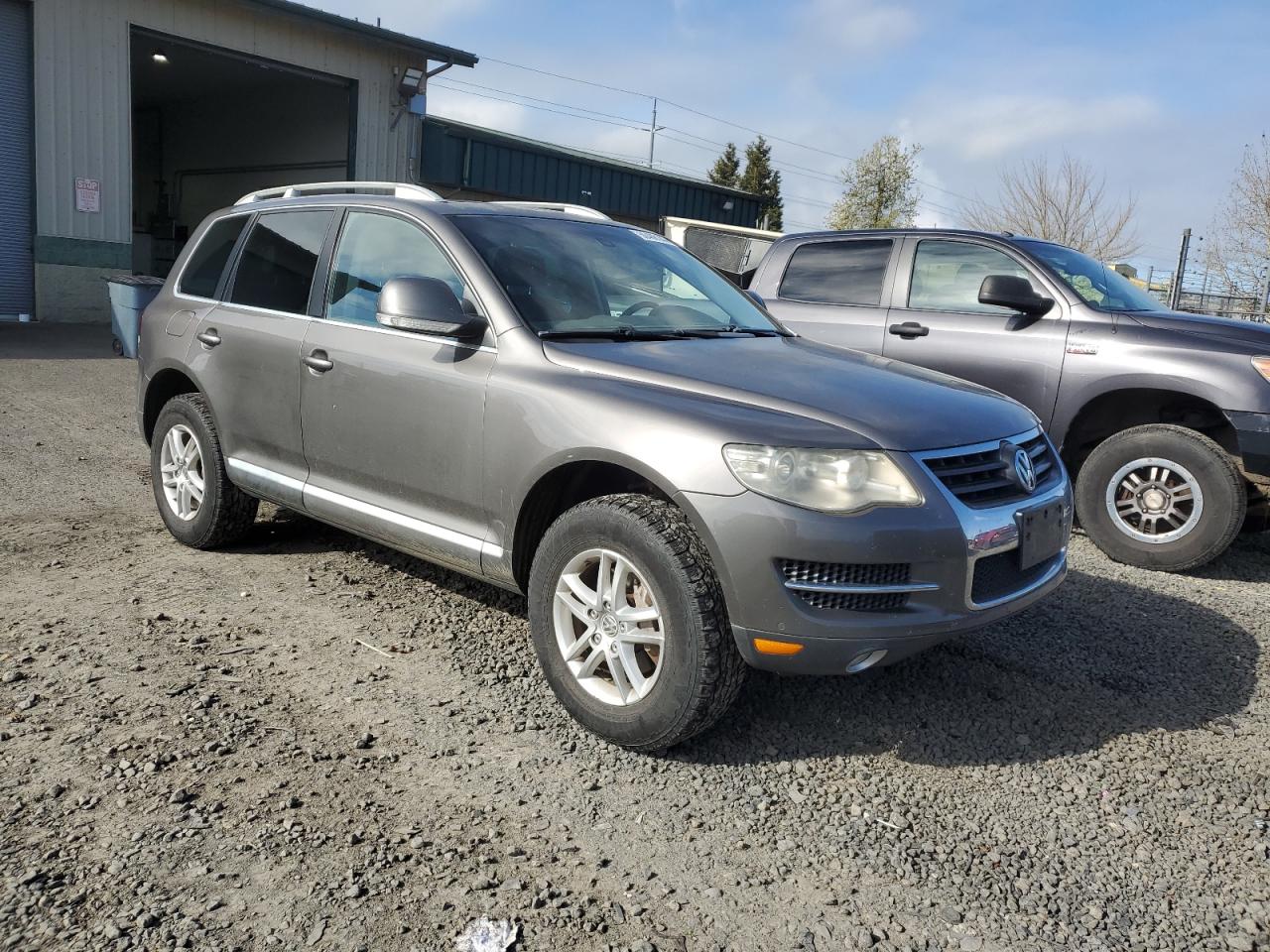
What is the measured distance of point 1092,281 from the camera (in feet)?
20.6

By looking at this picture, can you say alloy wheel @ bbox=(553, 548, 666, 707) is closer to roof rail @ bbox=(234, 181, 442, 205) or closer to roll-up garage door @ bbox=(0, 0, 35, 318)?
roof rail @ bbox=(234, 181, 442, 205)

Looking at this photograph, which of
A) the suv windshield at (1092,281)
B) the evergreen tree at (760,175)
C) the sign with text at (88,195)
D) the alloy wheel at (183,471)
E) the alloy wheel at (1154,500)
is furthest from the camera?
the evergreen tree at (760,175)

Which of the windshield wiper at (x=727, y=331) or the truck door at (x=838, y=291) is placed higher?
the truck door at (x=838, y=291)

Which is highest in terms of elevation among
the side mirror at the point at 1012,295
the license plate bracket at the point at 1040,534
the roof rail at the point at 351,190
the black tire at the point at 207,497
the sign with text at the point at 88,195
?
the sign with text at the point at 88,195

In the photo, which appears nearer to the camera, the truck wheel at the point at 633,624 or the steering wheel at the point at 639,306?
the truck wheel at the point at 633,624

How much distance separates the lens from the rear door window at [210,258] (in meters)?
4.95

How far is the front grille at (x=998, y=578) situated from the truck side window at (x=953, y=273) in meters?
3.55

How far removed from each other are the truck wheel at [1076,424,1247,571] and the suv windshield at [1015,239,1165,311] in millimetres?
943

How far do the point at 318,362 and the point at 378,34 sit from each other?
649 inches

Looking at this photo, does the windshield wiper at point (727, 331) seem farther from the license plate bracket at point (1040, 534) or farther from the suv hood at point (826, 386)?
the license plate bracket at point (1040, 534)

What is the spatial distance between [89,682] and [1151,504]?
16.8 feet

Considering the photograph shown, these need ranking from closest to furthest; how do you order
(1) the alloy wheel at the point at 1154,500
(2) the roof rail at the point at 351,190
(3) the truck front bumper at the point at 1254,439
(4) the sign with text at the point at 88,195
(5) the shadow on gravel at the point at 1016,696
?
(5) the shadow on gravel at the point at 1016,696, (2) the roof rail at the point at 351,190, (3) the truck front bumper at the point at 1254,439, (1) the alloy wheel at the point at 1154,500, (4) the sign with text at the point at 88,195

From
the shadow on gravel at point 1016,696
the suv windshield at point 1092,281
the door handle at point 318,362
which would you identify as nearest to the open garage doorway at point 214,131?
the door handle at point 318,362

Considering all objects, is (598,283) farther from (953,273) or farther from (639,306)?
(953,273)
